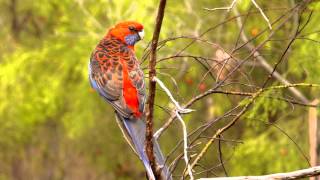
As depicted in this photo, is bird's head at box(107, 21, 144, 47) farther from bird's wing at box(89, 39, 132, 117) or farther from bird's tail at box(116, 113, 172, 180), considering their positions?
bird's tail at box(116, 113, 172, 180)

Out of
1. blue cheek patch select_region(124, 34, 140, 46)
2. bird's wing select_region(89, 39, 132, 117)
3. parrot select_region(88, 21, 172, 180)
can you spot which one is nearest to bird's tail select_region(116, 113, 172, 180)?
parrot select_region(88, 21, 172, 180)

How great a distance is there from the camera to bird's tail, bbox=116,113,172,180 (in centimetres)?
338

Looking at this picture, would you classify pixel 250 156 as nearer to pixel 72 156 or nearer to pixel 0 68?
pixel 0 68

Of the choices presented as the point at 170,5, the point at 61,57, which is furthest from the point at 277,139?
the point at 61,57

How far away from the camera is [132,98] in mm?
4328

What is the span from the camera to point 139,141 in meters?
3.87

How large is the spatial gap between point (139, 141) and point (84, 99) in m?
7.30

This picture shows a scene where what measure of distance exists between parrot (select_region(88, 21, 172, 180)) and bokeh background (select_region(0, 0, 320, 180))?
2.92 m

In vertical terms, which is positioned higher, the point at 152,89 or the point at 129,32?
the point at 129,32

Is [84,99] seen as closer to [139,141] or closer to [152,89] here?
[139,141]

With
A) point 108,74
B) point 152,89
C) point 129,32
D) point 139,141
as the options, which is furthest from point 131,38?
point 152,89

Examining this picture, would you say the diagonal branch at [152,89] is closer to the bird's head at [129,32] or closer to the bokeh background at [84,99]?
the bird's head at [129,32]

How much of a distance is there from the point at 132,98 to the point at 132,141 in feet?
1.60

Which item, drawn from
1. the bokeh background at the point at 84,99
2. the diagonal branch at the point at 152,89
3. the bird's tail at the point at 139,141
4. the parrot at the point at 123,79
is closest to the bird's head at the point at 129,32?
the parrot at the point at 123,79
